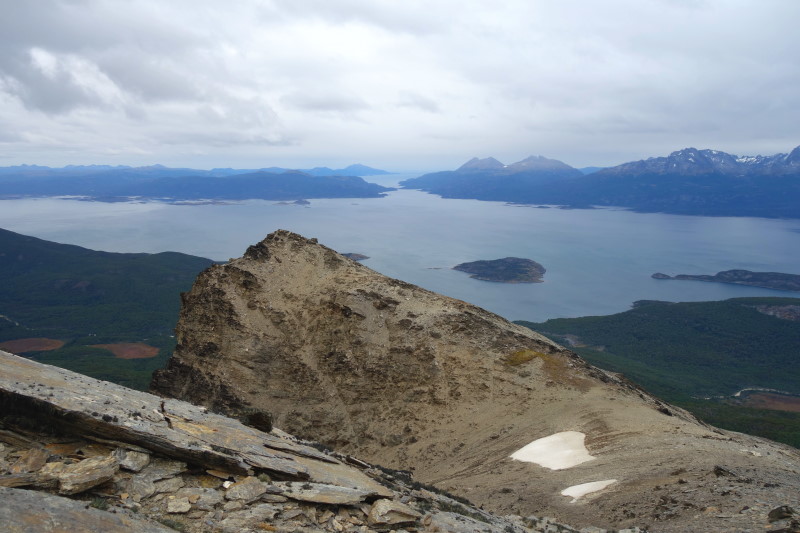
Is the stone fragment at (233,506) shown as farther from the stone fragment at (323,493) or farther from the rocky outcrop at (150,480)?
the stone fragment at (323,493)

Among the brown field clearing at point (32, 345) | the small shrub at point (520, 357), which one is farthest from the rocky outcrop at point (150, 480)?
the brown field clearing at point (32, 345)

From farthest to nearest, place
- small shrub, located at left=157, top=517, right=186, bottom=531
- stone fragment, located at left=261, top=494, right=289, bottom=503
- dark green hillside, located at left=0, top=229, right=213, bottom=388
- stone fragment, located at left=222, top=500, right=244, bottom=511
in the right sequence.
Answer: dark green hillside, located at left=0, top=229, right=213, bottom=388 < stone fragment, located at left=261, top=494, right=289, bottom=503 < stone fragment, located at left=222, top=500, right=244, bottom=511 < small shrub, located at left=157, top=517, right=186, bottom=531

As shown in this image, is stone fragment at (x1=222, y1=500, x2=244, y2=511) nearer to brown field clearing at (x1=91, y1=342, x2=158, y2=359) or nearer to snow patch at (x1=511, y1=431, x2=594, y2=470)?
snow patch at (x1=511, y1=431, x2=594, y2=470)

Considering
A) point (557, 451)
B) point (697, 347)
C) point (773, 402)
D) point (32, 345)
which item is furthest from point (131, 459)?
point (697, 347)

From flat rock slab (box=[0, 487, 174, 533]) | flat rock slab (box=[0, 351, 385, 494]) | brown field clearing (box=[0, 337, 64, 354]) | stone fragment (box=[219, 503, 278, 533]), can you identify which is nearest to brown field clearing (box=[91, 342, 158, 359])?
brown field clearing (box=[0, 337, 64, 354])

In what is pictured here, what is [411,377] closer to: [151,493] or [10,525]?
[151,493]

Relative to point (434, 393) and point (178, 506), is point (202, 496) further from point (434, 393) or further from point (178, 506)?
point (434, 393)
